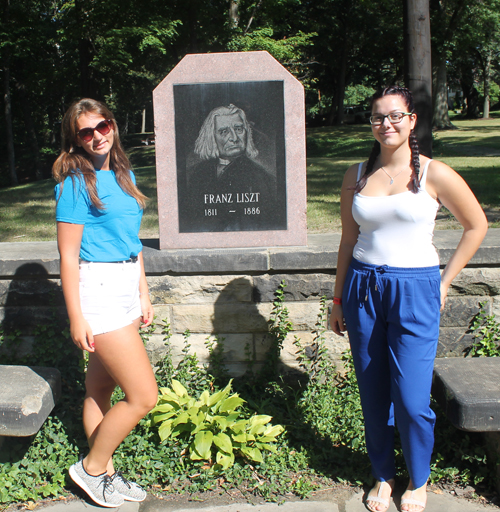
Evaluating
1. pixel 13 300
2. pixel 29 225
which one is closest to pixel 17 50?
pixel 29 225

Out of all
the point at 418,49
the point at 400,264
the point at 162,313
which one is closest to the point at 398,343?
the point at 400,264

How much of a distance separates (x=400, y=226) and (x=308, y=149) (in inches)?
696

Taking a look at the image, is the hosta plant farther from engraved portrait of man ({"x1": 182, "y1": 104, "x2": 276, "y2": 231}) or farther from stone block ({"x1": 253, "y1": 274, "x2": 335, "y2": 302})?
engraved portrait of man ({"x1": 182, "y1": 104, "x2": 276, "y2": 231})

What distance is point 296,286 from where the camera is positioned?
3.52 m

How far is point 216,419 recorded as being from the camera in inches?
117

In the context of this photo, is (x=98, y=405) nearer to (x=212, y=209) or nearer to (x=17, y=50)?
(x=212, y=209)

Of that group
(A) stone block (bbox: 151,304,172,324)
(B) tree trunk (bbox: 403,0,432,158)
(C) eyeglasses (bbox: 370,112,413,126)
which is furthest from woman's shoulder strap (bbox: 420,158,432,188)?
(B) tree trunk (bbox: 403,0,432,158)

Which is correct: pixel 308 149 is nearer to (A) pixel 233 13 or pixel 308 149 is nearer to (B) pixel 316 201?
(A) pixel 233 13

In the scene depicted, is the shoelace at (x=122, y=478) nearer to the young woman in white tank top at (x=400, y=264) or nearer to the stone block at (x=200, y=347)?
the stone block at (x=200, y=347)

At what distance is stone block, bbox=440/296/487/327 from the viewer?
350 centimetres

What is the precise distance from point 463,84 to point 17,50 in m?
37.3

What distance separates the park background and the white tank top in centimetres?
126

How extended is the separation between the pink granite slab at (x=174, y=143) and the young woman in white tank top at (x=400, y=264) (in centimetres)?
123

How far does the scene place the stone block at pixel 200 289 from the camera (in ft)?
11.6
